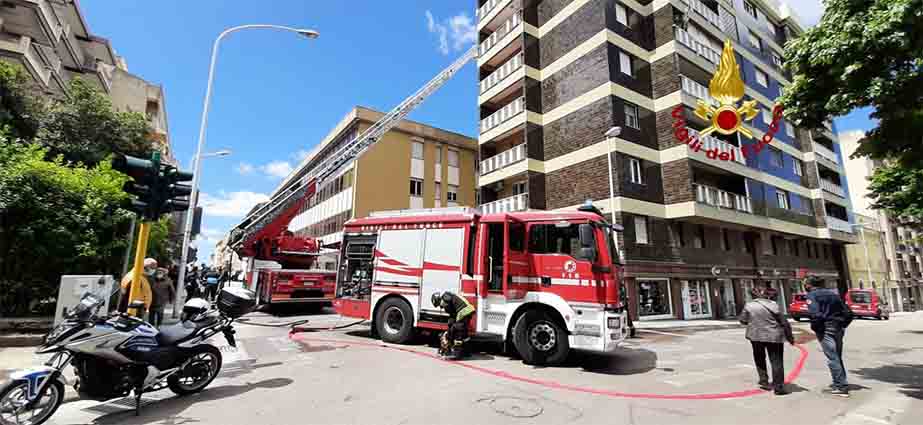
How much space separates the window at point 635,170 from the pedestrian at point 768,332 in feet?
47.2

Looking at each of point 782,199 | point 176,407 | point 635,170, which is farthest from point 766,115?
point 176,407

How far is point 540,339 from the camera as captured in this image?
25.5 ft

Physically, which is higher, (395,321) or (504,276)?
(504,276)

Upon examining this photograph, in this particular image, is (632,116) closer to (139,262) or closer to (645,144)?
(645,144)

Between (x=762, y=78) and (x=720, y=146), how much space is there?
33.5ft

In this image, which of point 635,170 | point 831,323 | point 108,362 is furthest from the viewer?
point 635,170

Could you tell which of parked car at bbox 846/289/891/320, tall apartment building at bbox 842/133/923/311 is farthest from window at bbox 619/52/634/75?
tall apartment building at bbox 842/133/923/311

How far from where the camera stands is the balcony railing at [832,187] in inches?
1199

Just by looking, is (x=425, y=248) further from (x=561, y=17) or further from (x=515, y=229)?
(x=561, y=17)

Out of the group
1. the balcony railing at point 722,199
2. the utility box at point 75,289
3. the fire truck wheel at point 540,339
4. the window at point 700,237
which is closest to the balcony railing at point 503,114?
the balcony railing at point 722,199

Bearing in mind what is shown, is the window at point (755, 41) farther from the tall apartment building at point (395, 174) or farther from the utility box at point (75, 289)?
the utility box at point (75, 289)

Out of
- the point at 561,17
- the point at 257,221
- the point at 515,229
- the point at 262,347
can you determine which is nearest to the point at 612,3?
the point at 561,17

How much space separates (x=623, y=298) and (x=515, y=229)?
8.62 ft

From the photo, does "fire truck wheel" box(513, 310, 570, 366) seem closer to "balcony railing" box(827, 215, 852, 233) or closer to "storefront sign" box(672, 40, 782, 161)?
"storefront sign" box(672, 40, 782, 161)
